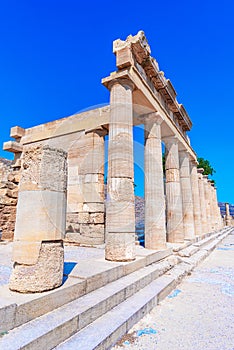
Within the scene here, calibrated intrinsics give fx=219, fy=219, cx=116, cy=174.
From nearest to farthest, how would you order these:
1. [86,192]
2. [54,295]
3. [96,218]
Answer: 1. [54,295]
2. [96,218]
3. [86,192]

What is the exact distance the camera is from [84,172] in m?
9.91

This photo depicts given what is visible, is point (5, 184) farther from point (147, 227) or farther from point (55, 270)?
point (55, 270)

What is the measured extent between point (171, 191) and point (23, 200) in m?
8.51

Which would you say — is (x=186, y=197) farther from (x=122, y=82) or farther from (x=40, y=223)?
(x=40, y=223)

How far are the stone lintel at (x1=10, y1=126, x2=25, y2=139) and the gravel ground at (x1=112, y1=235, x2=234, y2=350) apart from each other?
11233 millimetres

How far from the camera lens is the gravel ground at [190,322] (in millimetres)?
2954

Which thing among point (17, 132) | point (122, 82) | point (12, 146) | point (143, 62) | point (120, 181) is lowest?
point (120, 181)

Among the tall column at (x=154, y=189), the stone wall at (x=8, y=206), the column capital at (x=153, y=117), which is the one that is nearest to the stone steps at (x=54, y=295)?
the tall column at (x=154, y=189)

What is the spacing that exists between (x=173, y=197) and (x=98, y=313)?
26.4 feet

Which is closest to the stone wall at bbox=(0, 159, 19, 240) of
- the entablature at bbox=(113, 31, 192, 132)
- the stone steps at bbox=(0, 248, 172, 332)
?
the stone steps at bbox=(0, 248, 172, 332)

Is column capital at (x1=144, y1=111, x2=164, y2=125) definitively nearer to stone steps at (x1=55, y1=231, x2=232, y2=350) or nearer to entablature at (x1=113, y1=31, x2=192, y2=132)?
entablature at (x1=113, y1=31, x2=192, y2=132)

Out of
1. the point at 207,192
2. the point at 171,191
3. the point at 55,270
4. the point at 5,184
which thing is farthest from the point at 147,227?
the point at 207,192

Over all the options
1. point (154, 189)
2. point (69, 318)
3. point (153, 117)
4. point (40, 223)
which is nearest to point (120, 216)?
point (154, 189)

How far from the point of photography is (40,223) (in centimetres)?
326
